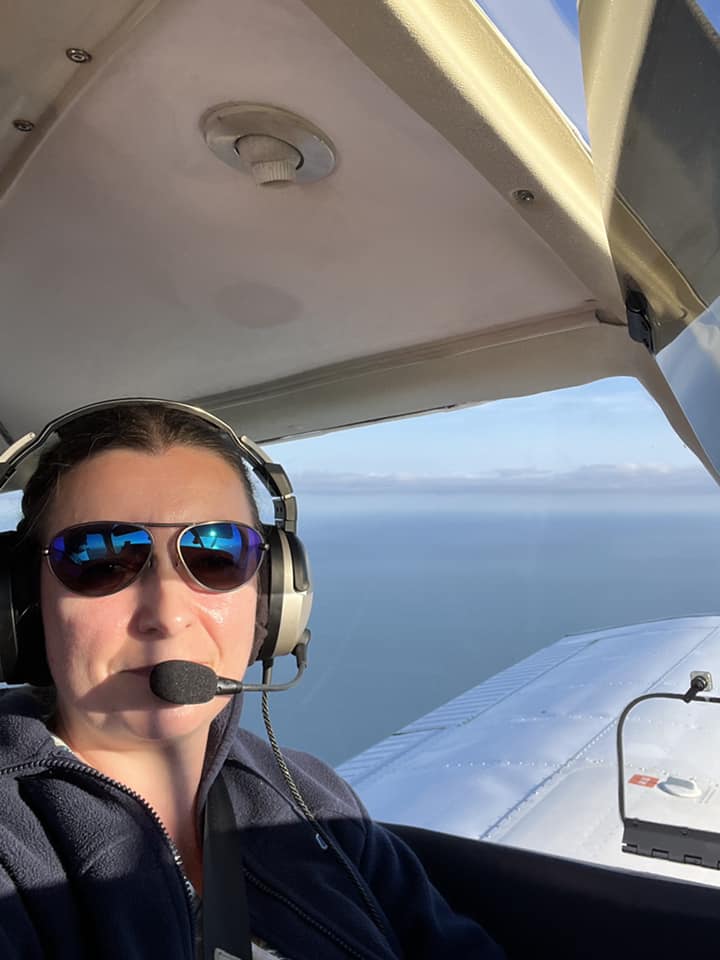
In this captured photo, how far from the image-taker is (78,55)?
0.78 metres

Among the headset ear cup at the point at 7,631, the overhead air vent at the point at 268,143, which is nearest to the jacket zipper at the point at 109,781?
the headset ear cup at the point at 7,631

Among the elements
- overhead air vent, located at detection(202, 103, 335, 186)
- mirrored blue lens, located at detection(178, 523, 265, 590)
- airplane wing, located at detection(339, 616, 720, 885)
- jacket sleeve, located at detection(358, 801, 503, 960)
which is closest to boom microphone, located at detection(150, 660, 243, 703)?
mirrored blue lens, located at detection(178, 523, 265, 590)

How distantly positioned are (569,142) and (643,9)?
271 mm

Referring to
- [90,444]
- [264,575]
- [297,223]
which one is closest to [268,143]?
[297,223]

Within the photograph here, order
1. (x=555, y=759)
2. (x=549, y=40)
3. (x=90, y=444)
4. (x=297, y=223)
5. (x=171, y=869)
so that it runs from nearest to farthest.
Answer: (x=549, y=40) → (x=171, y=869) → (x=90, y=444) → (x=297, y=223) → (x=555, y=759)

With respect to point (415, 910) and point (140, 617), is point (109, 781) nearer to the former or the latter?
point (140, 617)

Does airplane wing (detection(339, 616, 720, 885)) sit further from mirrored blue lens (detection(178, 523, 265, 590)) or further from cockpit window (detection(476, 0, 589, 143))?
cockpit window (detection(476, 0, 589, 143))

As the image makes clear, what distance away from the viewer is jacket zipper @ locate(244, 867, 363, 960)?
0.94 meters

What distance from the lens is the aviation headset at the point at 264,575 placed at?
0.88 meters

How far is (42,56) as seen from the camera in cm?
79

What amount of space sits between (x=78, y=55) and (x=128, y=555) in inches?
19.5

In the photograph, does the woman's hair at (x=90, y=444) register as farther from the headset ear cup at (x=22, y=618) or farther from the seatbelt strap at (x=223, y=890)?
the seatbelt strap at (x=223, y=890)

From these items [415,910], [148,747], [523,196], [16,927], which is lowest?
[415,910]

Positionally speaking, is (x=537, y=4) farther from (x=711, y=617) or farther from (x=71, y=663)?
(x=711, y=617)
